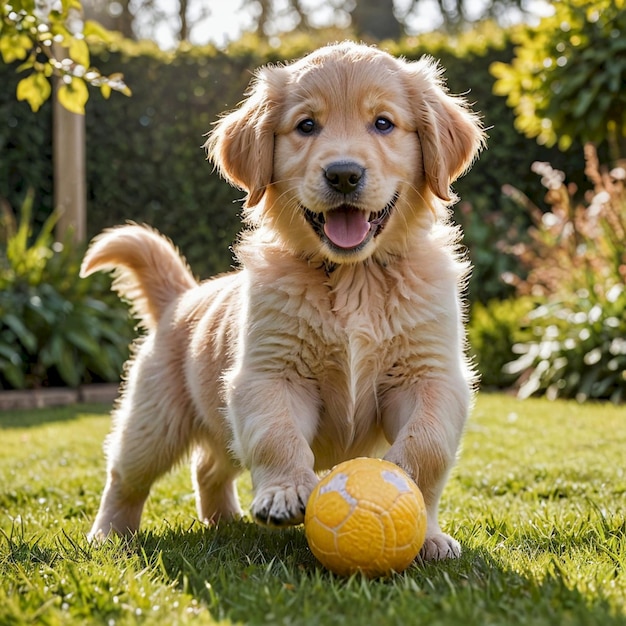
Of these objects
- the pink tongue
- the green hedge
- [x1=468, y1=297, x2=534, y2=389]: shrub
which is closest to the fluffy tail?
the pink tongue

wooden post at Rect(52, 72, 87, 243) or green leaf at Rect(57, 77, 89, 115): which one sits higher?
green leaf at Rect(57, 77, 89, 115)

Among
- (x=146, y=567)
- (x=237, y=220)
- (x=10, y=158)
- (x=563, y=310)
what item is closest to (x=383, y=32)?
(x=237, y=220)

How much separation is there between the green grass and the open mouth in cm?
105

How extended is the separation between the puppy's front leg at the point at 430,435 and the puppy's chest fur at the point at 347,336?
7 centimetres

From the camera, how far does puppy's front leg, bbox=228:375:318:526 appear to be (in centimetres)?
257

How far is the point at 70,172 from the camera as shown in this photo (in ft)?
29.8

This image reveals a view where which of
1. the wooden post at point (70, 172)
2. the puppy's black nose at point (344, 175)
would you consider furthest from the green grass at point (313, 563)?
the wooden post at point (70, 172)

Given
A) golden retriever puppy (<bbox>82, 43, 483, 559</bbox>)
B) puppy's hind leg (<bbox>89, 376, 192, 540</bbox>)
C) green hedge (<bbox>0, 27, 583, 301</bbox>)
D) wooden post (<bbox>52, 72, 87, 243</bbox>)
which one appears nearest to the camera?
golden retriever puppy (<bbox>82, 43, 483, 559</bbox>)

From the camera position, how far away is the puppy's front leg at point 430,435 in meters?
2.76

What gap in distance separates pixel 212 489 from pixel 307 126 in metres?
1.75

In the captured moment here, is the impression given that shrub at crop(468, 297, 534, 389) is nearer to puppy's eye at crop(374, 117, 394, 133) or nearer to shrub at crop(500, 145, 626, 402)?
shrub at crop(500, 145, 626, 402)

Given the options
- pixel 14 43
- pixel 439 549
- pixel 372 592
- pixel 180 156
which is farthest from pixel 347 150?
pixel 180 156

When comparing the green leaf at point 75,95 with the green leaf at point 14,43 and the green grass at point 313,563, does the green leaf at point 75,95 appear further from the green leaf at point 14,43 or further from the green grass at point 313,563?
the green grass at point 313,563

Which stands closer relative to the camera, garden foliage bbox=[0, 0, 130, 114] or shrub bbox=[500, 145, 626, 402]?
garden foliage bbox=[0, 0, 130, 114]
